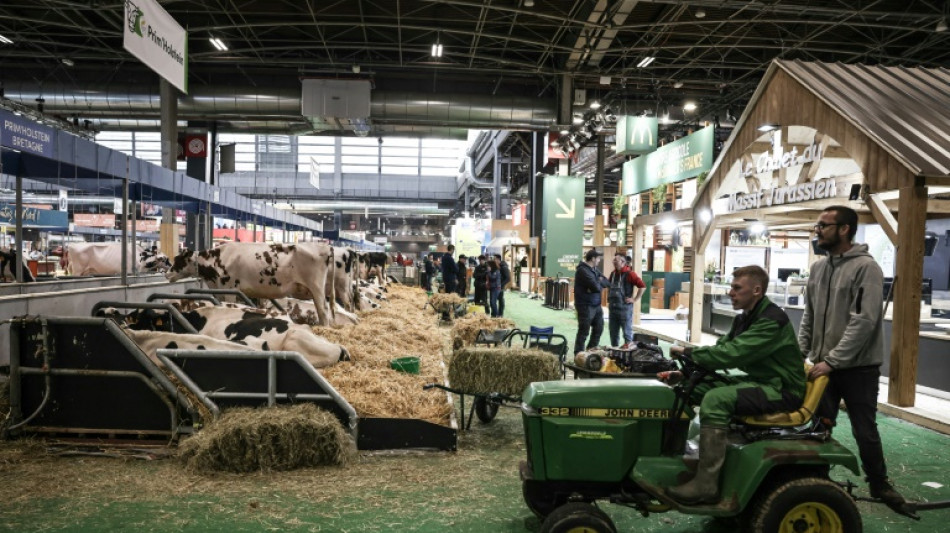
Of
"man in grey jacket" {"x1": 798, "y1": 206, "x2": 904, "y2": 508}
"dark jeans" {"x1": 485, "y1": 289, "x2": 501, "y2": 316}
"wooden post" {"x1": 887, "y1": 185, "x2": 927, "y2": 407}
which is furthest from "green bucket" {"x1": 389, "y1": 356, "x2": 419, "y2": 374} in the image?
"dark jeans" {"x1": 485, "y1": 289, "x2": 501, "y2": 316}

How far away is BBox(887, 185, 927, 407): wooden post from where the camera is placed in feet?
20.8

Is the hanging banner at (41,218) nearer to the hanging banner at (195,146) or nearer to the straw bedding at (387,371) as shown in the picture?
the hanging banner at (195,146)

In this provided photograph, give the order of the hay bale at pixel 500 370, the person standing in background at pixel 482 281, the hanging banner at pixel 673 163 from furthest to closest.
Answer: the person standing in background at pixel 482 281
the hanging banner at pixel 673 163
the hay bale at pixel 500 370

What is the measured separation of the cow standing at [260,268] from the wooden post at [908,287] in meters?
8.44

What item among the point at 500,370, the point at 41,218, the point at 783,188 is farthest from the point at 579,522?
the point at 41,218

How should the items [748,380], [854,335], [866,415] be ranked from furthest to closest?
[866,415] < [854,335] < [748,380]

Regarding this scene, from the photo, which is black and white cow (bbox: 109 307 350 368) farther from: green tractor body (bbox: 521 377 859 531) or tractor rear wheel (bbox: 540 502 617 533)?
tractor rear wheel (bbox: 540 502 617 533)

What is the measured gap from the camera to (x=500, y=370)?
5.80m

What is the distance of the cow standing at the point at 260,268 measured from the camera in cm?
1059

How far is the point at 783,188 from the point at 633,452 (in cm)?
709

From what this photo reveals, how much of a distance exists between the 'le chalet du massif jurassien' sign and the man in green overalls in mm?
5705

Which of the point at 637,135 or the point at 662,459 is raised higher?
the point at 637,135

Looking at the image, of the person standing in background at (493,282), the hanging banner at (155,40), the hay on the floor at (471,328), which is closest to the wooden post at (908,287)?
the hay on the floor at (471,328)

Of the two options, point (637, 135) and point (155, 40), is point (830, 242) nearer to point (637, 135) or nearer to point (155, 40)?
point (155, 40)
